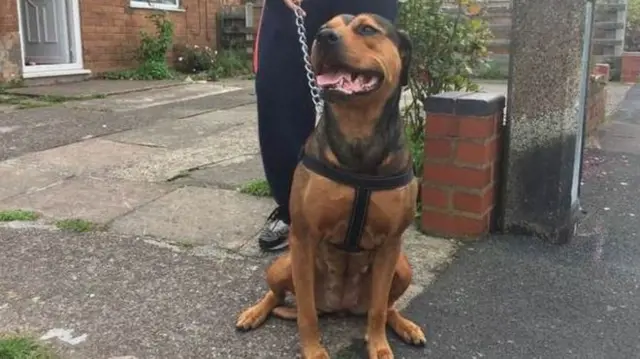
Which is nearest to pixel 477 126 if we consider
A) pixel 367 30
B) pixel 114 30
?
pixel 367 30

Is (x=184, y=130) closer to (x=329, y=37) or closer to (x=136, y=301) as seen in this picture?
(x=136, y=301)

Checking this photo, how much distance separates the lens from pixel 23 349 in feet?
7.47

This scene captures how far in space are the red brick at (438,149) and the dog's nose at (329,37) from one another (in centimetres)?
169

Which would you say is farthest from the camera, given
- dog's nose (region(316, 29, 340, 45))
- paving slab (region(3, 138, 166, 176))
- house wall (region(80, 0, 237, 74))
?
house wall (region(80, 0, 237, 74))

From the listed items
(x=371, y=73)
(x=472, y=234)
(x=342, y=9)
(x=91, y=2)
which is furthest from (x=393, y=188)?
(x=91, y=2)

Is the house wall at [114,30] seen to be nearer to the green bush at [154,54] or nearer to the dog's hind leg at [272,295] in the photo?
the green bush at [154,54]

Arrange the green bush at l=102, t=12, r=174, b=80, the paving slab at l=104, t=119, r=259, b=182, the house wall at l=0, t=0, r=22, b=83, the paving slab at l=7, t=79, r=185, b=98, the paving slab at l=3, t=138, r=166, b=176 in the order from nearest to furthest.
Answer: the paving slab at l=104, t=119, r=259, b=182 < the paving slab at l=3, t=138, r=166, b=176 < the paving slab at l=7, t=79, r=185, b=98 < the house wall at l=0, t=0, r=22, b=83 < the green bush at l=102, t=12, r=174, b=80

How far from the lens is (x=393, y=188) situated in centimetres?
220

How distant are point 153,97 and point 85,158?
405 cm

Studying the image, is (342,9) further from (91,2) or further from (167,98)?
(91,2)

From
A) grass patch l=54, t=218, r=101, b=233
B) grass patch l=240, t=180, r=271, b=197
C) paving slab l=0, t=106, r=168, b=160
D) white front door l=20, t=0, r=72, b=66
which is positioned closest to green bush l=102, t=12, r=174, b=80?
white front door l=20, t=0, r=72, b=66

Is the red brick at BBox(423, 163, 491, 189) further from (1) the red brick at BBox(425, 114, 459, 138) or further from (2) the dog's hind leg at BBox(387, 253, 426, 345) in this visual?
(2) the dog's hind leg at BBox(387, 253, 426, 345)

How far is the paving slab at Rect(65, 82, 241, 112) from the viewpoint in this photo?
8.11 metres

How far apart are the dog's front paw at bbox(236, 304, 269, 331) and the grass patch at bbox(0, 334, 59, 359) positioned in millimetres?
644
